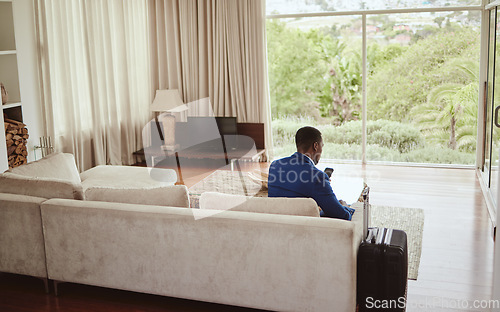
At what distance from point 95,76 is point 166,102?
1.01 meters

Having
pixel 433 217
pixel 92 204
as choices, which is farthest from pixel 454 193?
pixel 92 204

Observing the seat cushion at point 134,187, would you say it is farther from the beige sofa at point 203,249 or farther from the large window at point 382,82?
the large window at point 382,82

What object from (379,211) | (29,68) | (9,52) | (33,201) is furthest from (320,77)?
(33,201)

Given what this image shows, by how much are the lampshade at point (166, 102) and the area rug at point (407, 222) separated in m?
3.19

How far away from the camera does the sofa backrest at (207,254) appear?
9.75ft

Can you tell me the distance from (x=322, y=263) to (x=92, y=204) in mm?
1479

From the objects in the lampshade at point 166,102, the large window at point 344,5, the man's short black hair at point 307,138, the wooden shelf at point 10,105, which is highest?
the large window at point 344,5

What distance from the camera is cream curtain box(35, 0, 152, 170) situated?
6.01m

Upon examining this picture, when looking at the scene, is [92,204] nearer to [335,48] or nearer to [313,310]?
[313,310]

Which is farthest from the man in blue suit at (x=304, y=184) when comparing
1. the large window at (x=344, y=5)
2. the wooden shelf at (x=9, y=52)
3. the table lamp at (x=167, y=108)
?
the large window at (x=344, y=5)

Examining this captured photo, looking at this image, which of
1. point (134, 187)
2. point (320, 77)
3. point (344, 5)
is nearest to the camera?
point (134, 187)

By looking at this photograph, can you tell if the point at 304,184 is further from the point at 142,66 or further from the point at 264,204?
the point at 142,66

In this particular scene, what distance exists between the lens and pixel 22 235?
3.57m

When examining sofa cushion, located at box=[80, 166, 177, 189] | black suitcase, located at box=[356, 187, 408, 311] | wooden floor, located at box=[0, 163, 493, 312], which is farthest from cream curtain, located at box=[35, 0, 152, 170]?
black suitcase, located at box=[356, 187, 408, 311]
